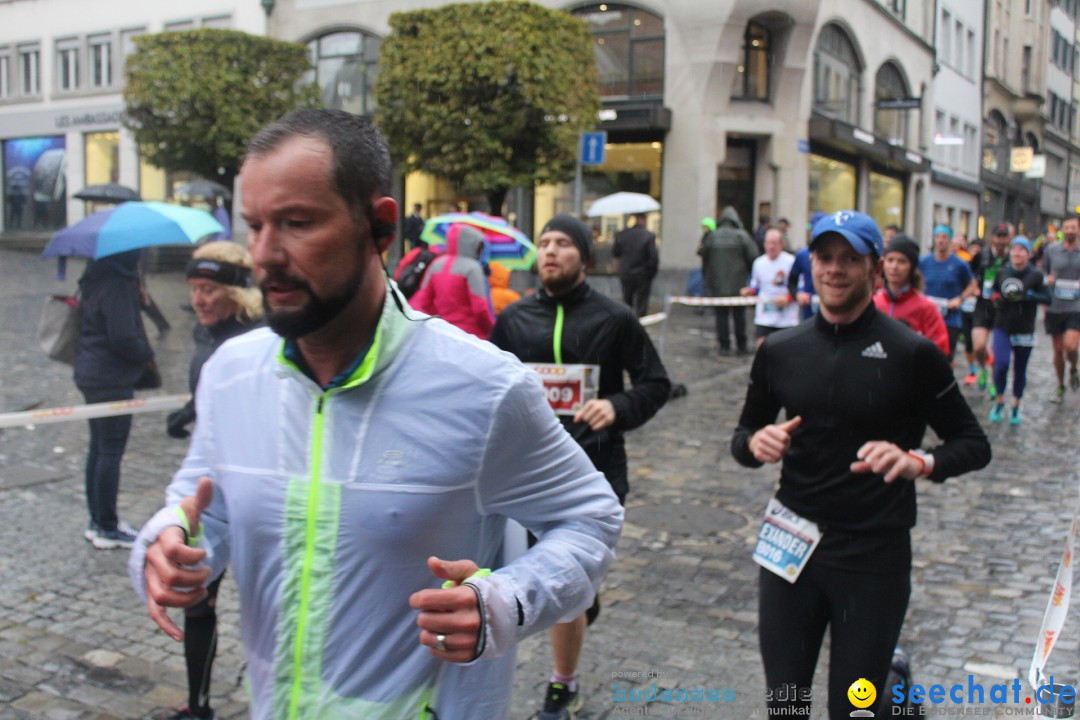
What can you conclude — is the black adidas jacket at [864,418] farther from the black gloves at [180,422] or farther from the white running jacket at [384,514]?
the black gloves at [180,422]

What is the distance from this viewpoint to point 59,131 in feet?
110

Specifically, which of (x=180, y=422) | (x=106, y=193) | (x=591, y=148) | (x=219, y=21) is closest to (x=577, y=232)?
(x=180, y=422)

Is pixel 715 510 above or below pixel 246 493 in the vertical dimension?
below

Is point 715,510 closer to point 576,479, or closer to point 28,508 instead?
point 28,508

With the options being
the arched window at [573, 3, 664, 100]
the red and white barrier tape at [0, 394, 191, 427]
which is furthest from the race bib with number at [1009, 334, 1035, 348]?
the arched window at [573, 3, 664, 100]

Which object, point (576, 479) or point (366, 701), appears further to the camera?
point (576, 479)

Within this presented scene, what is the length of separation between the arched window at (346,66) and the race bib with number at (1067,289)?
21955mm

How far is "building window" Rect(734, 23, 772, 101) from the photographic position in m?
26.0

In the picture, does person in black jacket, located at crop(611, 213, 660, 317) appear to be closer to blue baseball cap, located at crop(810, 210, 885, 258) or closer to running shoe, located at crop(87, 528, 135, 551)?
running shoe, located at crop(87, 528, 135, 551)

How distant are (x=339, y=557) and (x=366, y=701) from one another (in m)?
0.26

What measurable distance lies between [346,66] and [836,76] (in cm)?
1400

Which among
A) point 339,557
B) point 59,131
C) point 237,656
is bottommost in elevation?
point 237,656

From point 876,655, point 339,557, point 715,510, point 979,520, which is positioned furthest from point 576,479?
point 979,520

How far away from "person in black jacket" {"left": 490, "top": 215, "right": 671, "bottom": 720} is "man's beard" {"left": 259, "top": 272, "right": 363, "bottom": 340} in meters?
2.43
